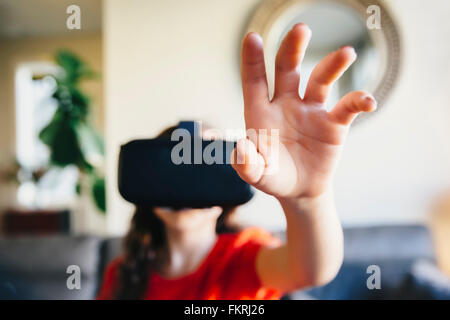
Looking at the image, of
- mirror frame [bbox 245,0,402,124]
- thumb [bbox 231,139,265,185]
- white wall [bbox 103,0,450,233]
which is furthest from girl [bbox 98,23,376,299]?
mirror frame [bbox 245,0,402,124]

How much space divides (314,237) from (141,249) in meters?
0.35

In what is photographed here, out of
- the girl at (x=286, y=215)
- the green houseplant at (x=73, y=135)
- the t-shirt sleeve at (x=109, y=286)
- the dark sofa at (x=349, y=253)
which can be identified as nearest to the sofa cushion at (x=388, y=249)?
the dark sofa at (x=349, y=253)

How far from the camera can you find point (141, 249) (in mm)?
575

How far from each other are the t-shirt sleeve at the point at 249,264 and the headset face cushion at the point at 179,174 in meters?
0.19

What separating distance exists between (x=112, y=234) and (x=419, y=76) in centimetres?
103

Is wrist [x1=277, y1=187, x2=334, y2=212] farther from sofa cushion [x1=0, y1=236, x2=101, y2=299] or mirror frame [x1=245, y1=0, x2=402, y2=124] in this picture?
mirror frame [x1=245, y1=0, x2=402, y2=124]

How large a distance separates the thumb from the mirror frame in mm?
818

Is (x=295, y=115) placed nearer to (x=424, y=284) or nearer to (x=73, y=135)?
(x=424, y=284)

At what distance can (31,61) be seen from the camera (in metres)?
2.17

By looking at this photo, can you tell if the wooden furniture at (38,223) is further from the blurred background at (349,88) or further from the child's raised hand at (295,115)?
the child's raised hand at (295,115)

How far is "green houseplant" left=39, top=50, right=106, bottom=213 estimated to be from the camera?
3.84 ft

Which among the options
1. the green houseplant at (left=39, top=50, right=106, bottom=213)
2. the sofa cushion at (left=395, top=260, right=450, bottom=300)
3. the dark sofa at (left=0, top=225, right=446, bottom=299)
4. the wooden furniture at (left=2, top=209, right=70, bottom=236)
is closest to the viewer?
the sofa cushion at (left=395, top=260, right=450, bottom=300)
